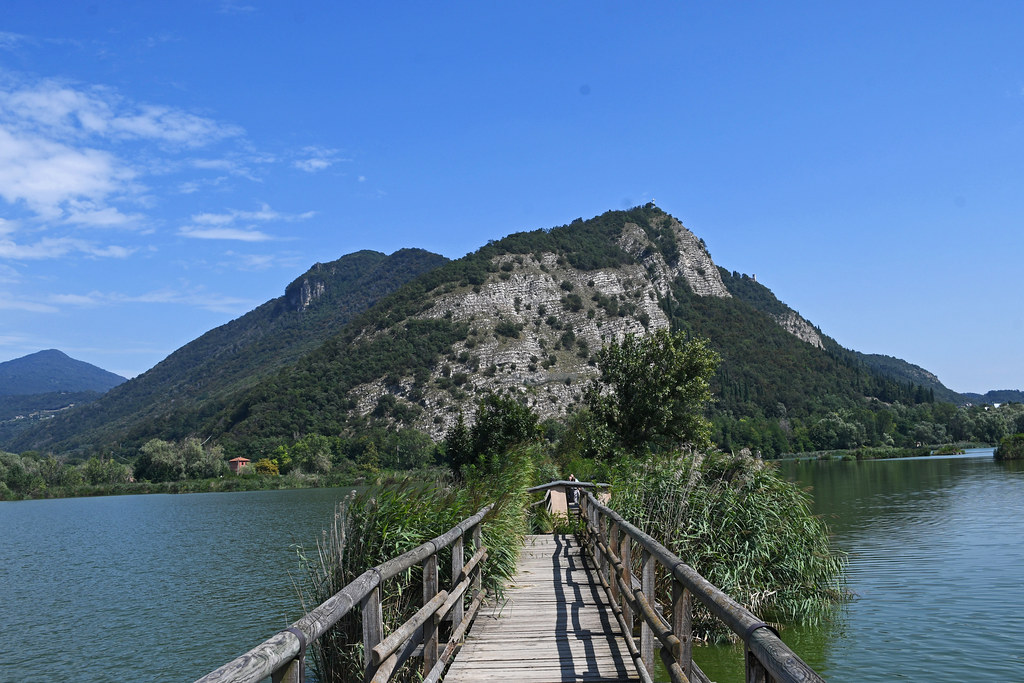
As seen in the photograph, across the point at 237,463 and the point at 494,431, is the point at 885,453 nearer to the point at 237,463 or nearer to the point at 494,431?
the point at 494,431

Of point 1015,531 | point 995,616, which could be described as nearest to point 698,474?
point 995,616

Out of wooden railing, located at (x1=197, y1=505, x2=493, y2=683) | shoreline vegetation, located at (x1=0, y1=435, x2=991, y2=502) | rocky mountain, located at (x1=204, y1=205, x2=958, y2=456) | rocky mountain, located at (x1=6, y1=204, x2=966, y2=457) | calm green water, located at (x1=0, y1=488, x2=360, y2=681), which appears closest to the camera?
wooden railing, located at (x1=197, y1=505, x2=493, y2=683)

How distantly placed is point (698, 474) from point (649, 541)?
633 centimetres

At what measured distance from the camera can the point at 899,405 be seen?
463 ft

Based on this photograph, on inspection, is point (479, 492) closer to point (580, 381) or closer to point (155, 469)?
point (155, 469)

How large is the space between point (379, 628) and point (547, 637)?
3797 mm

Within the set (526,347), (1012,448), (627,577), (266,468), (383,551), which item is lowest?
(266,468)

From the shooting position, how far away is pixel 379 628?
4594mm

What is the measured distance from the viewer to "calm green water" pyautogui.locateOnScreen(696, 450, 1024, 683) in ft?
38.0

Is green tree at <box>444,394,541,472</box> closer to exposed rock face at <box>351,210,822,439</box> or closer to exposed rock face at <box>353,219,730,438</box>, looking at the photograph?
exposed rock face at <box>351,210,822,439</box>

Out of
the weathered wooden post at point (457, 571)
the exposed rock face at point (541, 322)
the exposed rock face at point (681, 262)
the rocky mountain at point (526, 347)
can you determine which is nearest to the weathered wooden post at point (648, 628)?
the weathered wooden post at point (457, 571)

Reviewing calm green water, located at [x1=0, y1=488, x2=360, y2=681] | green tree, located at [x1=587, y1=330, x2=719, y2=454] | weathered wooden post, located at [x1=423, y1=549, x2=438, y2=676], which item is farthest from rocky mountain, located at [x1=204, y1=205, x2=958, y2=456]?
weathered wooden post, located at [x1=423, y1=549, x2=438, y2=676]

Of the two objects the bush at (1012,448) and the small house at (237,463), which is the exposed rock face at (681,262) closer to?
the small house at (237,463)

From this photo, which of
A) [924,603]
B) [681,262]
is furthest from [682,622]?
[681,262]
